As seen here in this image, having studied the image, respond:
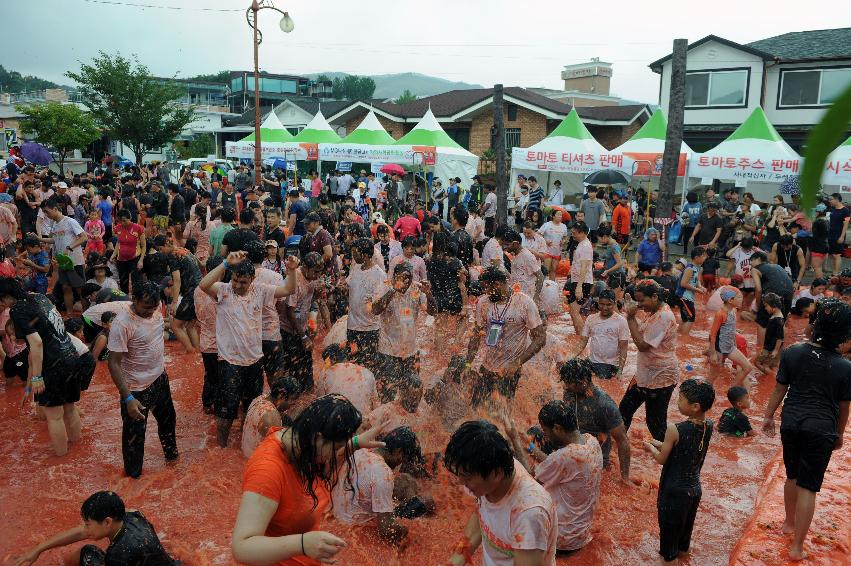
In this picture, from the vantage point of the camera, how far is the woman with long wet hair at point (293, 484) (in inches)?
96.8

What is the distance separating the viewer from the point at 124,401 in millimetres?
5551

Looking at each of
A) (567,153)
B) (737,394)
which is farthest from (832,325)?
(567,153)

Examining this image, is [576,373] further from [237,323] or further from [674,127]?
[674,127]

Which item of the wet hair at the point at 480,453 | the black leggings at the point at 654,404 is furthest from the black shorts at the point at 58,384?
the black leggings at the point at 654,404

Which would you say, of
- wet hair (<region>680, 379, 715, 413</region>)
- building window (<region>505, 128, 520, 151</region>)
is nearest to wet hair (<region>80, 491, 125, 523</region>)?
wet hair (<region>680, 379, 715, 413</region>)

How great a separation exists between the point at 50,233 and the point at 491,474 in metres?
10.5

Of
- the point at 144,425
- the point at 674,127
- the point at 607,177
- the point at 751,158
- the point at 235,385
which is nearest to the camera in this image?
the point at 144,425

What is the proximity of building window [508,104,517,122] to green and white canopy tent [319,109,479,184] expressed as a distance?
31.1 ft

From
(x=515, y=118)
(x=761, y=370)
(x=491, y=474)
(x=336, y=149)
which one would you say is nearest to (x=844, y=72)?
(x=515, y=118)

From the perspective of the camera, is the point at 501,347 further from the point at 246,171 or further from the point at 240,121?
the point at 240,121

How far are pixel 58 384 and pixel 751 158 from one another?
16.7 meters

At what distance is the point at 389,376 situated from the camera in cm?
697

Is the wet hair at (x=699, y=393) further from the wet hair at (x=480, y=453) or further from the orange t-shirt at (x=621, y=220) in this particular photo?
the orange t-shirt at (x=621, y=220)

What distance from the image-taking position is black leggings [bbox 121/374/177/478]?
18.8 feet
